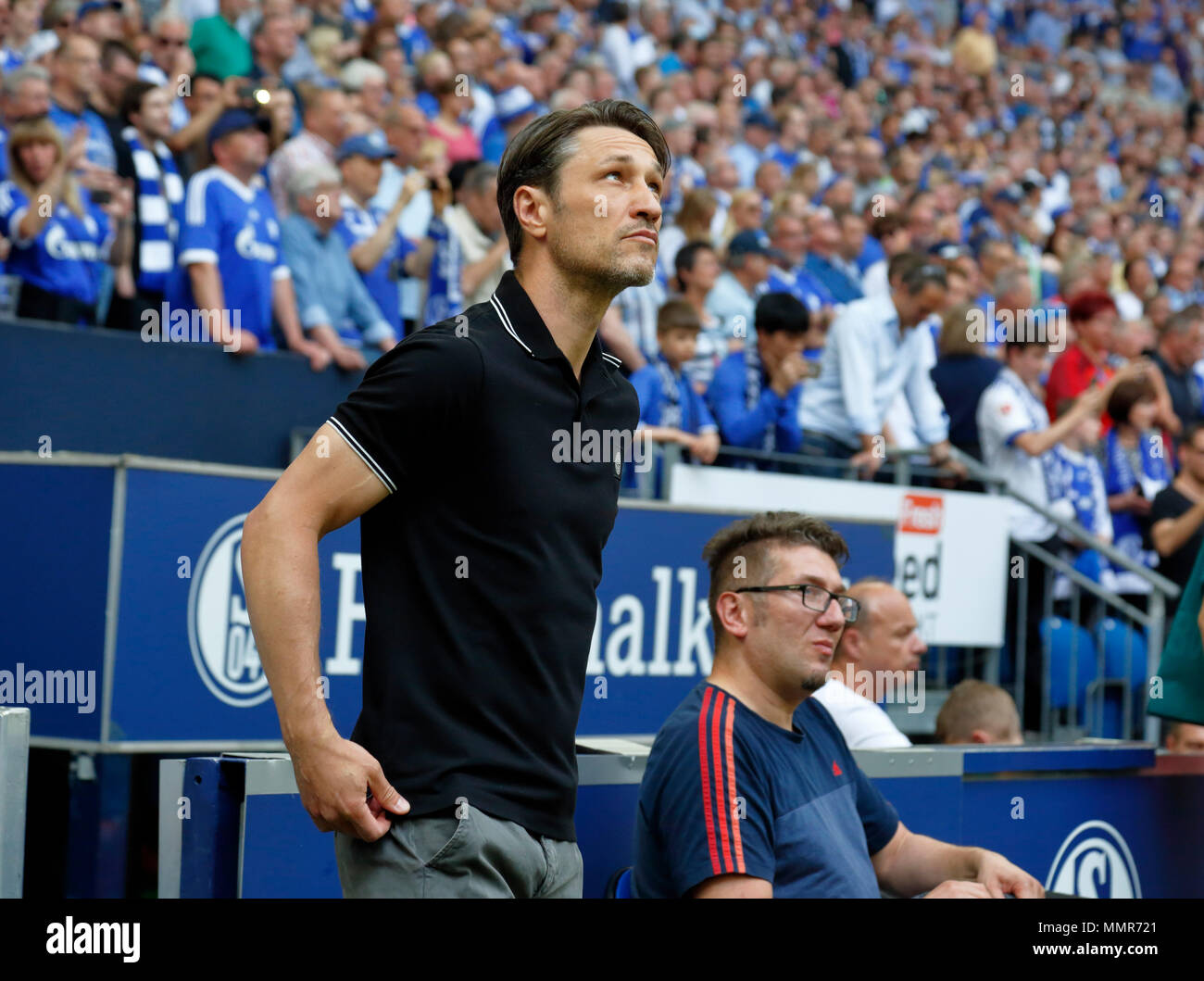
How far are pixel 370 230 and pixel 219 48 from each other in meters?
1.89

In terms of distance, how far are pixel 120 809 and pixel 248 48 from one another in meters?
5.70

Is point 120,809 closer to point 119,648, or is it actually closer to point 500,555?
point 119,648

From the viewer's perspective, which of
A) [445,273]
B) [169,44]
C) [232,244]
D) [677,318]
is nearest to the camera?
[232,244]

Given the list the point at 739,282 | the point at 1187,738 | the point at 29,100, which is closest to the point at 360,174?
the point at 29,100

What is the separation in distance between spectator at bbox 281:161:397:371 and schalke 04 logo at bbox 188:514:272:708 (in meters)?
2.42

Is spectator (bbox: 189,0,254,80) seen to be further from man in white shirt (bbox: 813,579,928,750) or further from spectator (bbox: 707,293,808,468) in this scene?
man in white shirt (bbox: 813,579,928,750)

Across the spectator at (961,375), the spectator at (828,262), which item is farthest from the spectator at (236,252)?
the spectator at (828,262)

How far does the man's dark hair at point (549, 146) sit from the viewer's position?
278cm

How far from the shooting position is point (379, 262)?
8.29 metres

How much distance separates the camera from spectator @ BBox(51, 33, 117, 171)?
756cm

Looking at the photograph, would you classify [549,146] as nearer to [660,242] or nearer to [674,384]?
[674,384]

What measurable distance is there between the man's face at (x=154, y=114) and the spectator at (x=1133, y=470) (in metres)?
5.55

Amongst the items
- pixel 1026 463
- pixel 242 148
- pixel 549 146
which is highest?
pixel 242 148

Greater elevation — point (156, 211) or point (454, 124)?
point (454, 124)
